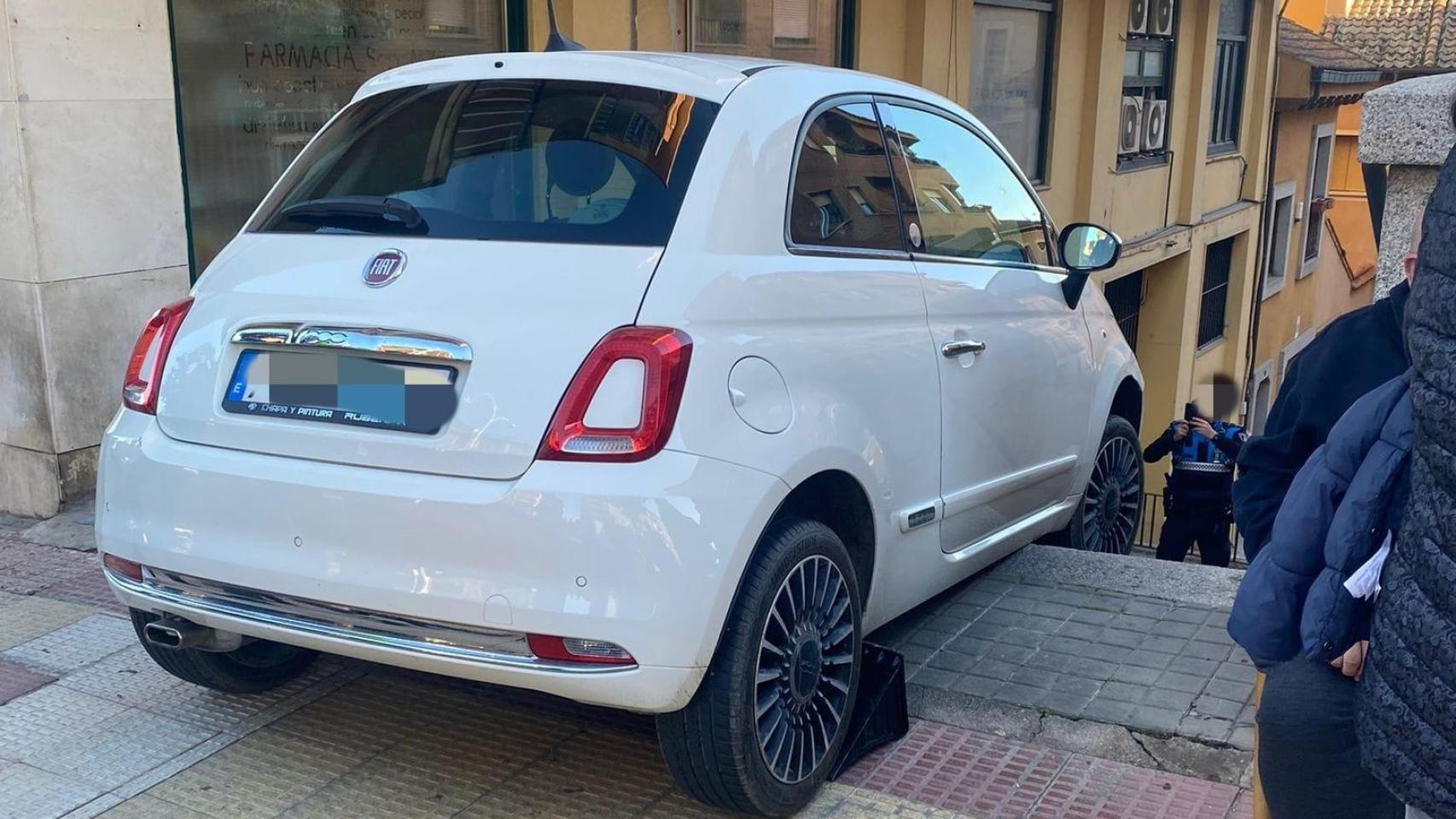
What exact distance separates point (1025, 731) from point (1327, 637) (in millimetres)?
1599

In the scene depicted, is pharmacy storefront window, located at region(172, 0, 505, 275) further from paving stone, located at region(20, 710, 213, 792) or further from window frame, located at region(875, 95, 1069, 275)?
window frame, located at region(875, 95, 1069, 275)

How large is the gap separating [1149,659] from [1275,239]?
62.9ft

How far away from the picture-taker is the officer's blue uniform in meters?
7.38

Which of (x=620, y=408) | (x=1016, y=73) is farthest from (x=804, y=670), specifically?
(x=1016, y=73)

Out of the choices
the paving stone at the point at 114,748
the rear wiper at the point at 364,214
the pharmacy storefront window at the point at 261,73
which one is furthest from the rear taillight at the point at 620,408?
the pharmacy storefront window at the point at 261,73

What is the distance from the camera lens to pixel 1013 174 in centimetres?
487

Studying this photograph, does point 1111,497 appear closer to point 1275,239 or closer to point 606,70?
point 606,70

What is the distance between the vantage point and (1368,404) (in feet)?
7.42

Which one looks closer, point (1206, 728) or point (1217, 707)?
point (1206, 728)

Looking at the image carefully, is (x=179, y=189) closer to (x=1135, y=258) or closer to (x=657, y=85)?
→ (x=657, y=85)

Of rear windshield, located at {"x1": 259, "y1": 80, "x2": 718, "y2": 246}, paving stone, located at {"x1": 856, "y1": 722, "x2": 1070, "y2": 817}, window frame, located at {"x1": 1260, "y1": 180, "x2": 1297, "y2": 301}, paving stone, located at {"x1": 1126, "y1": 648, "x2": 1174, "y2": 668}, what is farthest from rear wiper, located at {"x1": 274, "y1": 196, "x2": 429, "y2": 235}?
window frame, located at {"x1": 1260, "y1": 180, "x2": 1297, "y2": 301}

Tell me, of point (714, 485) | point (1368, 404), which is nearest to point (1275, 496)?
point (1368, 404)

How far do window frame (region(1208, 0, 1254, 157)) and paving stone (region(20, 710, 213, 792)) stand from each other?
58.1 feet

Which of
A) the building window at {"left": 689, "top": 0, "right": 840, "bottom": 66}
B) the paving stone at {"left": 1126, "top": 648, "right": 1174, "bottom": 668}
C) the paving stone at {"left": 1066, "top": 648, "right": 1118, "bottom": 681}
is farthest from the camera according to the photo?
the building window at {"left": 689, "top": 0, "right": 840, "bottom": 66}
